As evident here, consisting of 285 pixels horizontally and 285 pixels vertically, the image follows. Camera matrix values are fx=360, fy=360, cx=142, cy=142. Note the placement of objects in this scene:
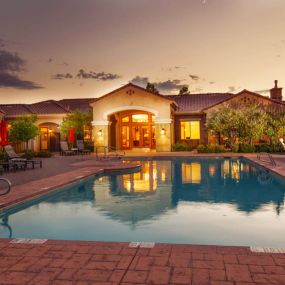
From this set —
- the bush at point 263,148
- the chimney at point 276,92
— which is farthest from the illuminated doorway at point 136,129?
the chimney at point 276,92

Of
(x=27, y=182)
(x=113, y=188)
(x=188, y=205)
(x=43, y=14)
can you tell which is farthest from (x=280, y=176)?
(x=43, y=14)

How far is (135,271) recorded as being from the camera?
172 inches

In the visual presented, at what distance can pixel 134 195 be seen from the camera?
11.4 meters

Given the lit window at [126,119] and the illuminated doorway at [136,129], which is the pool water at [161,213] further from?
the lit window at [126,119]

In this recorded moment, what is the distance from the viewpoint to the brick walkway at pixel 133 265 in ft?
13.6

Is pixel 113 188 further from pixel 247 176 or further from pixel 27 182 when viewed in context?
pixel 247 176

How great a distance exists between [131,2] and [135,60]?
9.92 m

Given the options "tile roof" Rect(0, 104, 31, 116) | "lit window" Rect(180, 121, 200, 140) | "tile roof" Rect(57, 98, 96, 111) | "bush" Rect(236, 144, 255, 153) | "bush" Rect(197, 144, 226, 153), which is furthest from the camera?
"tile roof" Rect(57, 98, 96, 111)

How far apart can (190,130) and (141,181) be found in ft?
66.2

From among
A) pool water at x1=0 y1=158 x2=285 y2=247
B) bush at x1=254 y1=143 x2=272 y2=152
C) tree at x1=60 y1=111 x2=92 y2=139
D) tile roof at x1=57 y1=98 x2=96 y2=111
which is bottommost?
pool water at x1=0 y1=158 x2=285 y2=247

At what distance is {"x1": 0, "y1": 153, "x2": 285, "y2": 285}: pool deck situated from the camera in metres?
4.15

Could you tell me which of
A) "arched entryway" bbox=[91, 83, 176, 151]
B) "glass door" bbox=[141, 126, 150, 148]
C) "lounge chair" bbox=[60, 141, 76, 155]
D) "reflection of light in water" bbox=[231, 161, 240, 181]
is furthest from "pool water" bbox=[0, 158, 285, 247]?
"glass door" bbox=[141, 126, 150, 148]

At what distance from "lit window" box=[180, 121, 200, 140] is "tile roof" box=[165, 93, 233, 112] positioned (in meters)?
1.22

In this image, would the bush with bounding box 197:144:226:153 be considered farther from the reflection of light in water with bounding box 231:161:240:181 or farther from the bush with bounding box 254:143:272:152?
the reflection of light in water with bounding box 231:161:240:181
